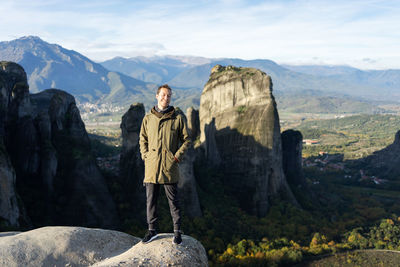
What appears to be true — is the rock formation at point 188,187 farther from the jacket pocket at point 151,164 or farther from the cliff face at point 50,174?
the jacket pocket at point 151,164

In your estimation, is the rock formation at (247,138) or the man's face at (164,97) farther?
the rock formation at (247,138)

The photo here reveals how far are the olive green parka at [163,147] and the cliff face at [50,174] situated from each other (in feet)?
75.2

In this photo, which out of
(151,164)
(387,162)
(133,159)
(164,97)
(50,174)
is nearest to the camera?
(164,97)

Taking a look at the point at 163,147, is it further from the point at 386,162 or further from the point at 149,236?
the point at 386,162

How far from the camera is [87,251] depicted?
8008 millimetres

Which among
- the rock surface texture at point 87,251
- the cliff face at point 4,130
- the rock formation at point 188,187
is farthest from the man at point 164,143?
the rock formation at point 188,187

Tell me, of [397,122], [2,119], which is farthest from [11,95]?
[397,122]

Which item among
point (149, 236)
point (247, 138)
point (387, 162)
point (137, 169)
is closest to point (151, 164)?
point (149, 236)

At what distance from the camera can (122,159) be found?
33.8 metres

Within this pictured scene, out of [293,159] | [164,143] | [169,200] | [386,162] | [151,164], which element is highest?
[164,143]

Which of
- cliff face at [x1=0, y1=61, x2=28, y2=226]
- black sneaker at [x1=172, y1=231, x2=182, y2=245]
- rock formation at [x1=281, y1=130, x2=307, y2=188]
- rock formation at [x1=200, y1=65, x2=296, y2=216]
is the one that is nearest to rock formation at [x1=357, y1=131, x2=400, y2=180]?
rock formation at [x1=281, y1=130, x2=307, y2=188]

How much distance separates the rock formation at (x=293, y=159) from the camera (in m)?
49.1

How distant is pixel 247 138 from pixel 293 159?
1284cm

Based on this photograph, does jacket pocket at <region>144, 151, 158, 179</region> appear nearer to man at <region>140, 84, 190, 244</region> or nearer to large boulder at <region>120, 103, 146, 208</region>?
man at <region>140, 84, 190, 244</region>
